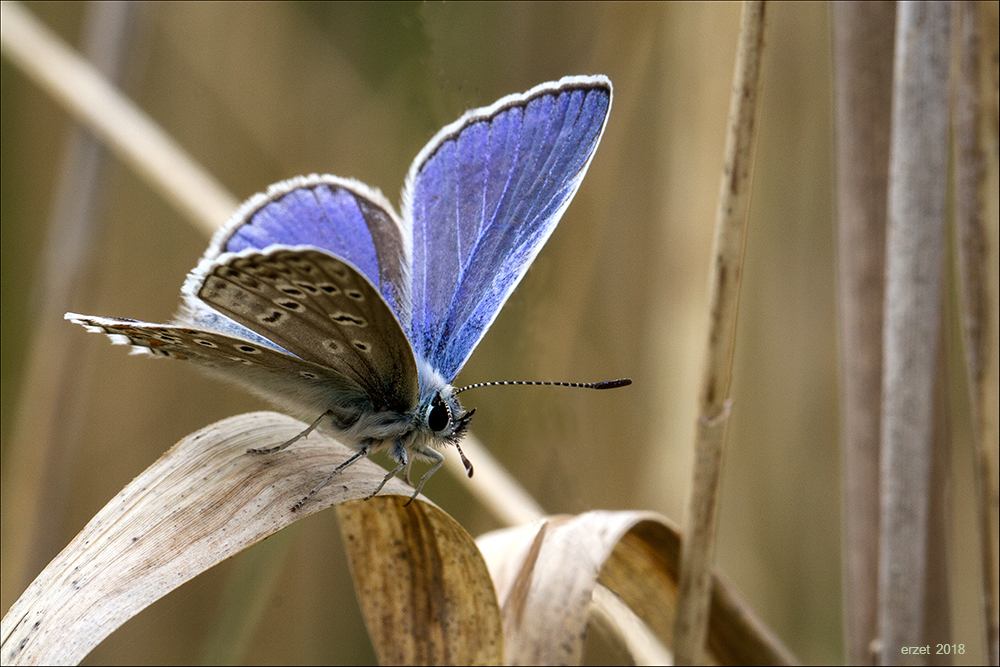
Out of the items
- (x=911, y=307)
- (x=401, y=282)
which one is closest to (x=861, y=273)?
(x=911, y=307)

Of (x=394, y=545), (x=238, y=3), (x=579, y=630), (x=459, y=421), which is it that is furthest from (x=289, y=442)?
(x=238, y=3)

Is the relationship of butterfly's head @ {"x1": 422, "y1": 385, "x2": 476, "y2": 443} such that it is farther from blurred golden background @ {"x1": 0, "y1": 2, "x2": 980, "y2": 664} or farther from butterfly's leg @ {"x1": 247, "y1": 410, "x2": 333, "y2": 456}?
blurred golden background @ {"x1": 0, "y1": 2, "x2": 980, "y2": 664}

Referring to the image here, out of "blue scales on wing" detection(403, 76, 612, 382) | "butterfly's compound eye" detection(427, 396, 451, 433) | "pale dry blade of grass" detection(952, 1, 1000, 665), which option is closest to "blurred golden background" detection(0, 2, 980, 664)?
"blue scales on wing" detection(403, 76, 612, 382)

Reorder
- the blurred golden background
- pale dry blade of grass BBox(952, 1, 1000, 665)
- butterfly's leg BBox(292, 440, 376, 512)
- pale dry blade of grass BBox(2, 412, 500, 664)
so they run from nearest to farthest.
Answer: pale dry blade of grass BBox(2, 412, 500, 664) → butterfly's leg BBox(292, 440, 376, 512) → pale dry blade of grass BBox(952, 1, 1000, 665) → the blurred golden background

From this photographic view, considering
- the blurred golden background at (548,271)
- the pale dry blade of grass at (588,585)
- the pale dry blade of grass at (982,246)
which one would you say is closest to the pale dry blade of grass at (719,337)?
the pale dry blade of grass at (588,585)

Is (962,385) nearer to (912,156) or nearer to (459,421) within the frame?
(912,156)

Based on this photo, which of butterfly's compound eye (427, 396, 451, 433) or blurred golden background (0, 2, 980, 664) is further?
blurred golden background (0, 2, 980, 664)
